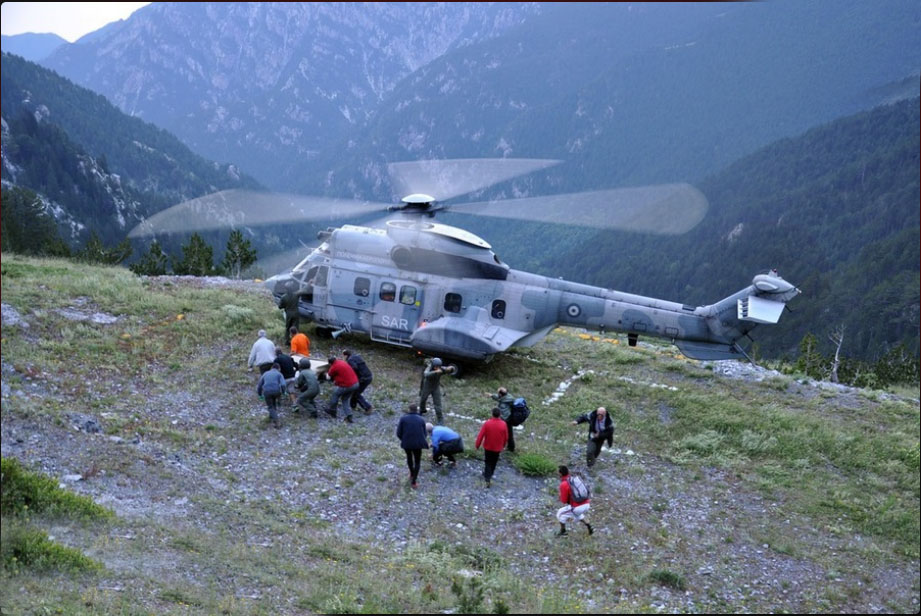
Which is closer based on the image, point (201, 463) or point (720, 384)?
point (201, 463)

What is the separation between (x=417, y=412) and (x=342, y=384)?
3.29m

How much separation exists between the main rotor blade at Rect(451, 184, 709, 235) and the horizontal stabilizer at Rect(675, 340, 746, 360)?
13.0 feet

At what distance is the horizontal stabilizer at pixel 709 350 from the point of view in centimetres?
1669

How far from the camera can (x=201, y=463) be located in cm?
1220

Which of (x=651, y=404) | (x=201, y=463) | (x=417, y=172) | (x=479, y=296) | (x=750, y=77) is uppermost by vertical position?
(x=750, y=77)

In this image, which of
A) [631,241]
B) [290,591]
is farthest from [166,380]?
[631,241]

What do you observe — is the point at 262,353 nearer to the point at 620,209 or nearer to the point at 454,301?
the point at 454,301

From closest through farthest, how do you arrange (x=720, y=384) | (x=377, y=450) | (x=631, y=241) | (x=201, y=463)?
(x=201, y=463) → (x=377, y=450) → (x=720, y=384) → (x=631, y=241)

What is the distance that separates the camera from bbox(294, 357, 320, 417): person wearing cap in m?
14.6

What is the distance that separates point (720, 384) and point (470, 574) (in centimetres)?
1277

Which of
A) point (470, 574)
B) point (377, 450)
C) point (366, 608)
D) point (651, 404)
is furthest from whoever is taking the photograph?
point (651, 404)

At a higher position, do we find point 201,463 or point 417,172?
point 417,172

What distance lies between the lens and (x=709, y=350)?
55.2 ft

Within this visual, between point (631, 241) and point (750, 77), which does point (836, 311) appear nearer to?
point (631, 241)
